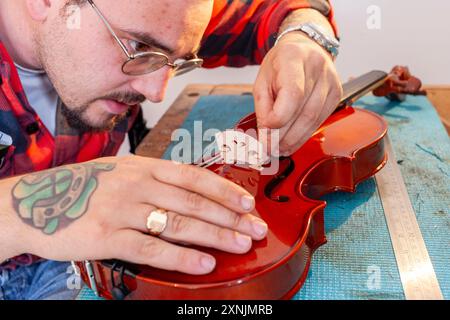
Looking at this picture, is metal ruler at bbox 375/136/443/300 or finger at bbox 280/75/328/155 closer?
metal ruler at bbox 375/136/443/300

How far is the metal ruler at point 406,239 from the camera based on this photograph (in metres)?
0.74

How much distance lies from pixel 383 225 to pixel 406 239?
0.17 ft

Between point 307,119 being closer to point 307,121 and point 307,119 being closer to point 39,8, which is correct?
point 307,121

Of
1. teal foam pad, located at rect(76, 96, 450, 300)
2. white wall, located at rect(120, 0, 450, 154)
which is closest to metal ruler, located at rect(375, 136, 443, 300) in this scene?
teal foam pad, located at rect(76, 96, 450, 300)

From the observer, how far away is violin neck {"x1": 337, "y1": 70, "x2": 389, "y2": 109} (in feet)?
3.91

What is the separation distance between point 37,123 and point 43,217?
16.2 inches

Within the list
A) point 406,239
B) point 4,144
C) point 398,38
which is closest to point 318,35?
point 406,239

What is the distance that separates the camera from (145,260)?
0.63 metres

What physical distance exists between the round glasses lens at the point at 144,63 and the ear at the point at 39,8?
19cm

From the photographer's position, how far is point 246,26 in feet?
4.36

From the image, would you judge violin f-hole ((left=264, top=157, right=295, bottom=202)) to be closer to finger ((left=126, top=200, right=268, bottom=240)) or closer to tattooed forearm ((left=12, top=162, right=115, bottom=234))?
finger ((left=126, top=200, right=268, bottom=240))

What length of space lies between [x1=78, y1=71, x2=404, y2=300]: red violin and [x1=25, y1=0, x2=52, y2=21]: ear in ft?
1.52

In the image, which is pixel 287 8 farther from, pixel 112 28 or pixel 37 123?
pixel 37 123
